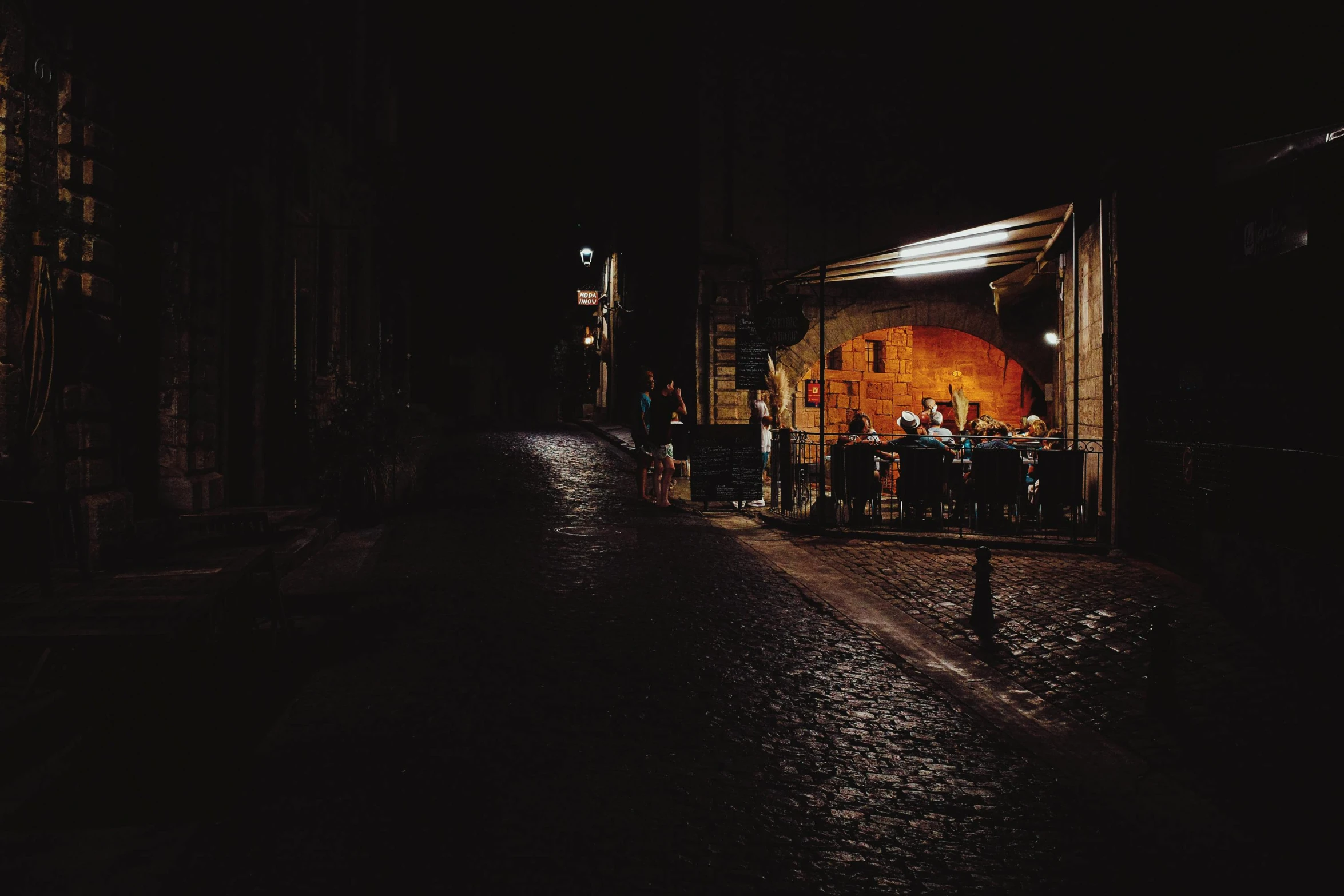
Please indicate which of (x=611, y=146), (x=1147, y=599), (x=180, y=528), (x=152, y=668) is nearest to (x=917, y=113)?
(x=611, y=146)

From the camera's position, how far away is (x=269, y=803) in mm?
3576

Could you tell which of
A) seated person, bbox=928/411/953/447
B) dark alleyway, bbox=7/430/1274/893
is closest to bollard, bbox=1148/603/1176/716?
dark alleyway, bbox=7/430/1274/893

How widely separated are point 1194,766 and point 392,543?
834cm

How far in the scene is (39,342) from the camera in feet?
23.9

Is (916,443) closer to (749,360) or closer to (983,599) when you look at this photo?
(749,360)

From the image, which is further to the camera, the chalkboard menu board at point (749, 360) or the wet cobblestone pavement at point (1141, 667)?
the chalkboard menu board at point (749, 360)

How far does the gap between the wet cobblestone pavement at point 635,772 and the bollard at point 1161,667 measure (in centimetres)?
103

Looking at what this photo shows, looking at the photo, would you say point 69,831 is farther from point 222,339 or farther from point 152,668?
point 222,339

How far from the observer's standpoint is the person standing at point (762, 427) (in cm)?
1420

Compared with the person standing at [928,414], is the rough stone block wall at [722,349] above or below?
above

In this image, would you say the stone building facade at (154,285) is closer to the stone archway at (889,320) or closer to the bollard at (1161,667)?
the bollard at (1161,667)

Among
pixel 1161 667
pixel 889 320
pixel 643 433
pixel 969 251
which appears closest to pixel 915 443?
pixel 969 251

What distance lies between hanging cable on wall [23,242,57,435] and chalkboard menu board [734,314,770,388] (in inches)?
429

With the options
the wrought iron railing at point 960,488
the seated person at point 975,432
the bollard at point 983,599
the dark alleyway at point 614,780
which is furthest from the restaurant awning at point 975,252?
the dark alleyway at point 614,780
